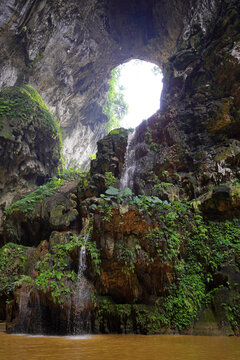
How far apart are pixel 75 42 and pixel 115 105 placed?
9359mm

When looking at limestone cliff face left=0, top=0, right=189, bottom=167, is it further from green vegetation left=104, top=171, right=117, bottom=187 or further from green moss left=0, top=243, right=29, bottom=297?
green moss left=0, top=243, right=29, bottom=297

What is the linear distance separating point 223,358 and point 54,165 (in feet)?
45.1

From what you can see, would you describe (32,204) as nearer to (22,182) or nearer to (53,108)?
(22,182)

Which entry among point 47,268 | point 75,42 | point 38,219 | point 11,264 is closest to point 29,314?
point 47,268

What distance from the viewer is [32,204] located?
10469 mm

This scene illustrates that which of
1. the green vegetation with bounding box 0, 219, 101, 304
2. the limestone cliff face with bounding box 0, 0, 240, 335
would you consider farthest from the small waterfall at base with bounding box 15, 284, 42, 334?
the green vegetation with bounding box 0, 219, 101, 304

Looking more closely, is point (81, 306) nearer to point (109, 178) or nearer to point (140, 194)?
point (140, 194)

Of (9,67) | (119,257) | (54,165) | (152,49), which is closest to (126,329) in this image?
(119,257)

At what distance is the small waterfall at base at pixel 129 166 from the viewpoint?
9.86 meters

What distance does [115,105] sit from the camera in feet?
80.0

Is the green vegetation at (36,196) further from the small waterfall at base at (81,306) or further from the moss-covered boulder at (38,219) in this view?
the small waterfall at base at (81,306)

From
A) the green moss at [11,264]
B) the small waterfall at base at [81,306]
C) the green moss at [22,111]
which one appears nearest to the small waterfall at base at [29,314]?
the small waterfall at base at [81,306]

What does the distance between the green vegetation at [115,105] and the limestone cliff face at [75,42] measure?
260cm

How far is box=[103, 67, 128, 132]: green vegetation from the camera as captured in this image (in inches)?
893
